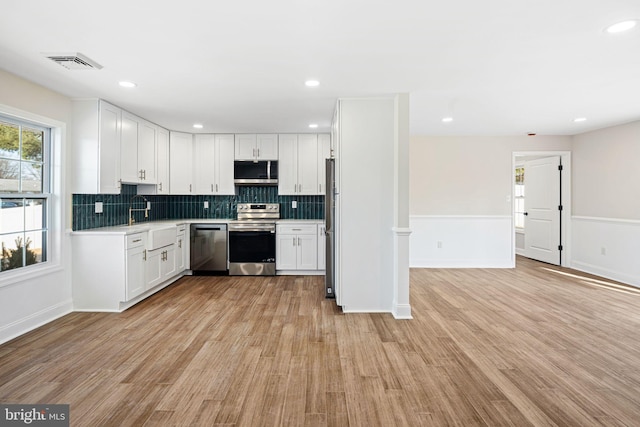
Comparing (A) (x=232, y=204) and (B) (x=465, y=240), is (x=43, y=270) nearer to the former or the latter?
(A) (x=232, y=204)

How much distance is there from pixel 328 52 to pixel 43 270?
3405 millimetres

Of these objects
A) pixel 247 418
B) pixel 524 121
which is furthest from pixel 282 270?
pixel 524 121

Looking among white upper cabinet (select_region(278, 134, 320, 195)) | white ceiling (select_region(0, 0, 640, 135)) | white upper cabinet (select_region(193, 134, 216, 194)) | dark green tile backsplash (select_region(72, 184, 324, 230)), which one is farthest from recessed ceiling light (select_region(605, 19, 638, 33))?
white upper cabinet (select_region(193, 134, 216, 194))

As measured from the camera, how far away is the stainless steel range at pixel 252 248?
17.3 feet

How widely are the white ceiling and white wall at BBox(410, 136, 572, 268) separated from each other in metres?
1.80

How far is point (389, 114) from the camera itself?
3.63m

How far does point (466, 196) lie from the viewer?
19.7 ft

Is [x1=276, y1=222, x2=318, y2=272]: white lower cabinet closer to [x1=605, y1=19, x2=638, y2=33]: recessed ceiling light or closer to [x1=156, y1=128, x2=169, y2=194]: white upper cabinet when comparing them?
[x1=156, y1=128, x2=169, y2=194]: white upper cabinet

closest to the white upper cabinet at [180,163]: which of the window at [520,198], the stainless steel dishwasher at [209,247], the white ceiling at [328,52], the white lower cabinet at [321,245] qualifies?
the stainless steel dishwasher at [209,247]

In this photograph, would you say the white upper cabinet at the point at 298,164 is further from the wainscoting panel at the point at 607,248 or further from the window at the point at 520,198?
the window at the point at 520,198

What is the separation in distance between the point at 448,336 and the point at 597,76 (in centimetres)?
274

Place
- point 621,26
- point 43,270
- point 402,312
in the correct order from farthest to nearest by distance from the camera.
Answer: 1. point 402,312
2. point 43,270
3. point 621,26

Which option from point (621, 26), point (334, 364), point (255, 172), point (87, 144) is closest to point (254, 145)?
point (255, 172)

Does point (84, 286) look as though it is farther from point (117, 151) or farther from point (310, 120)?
point (310, 120)
